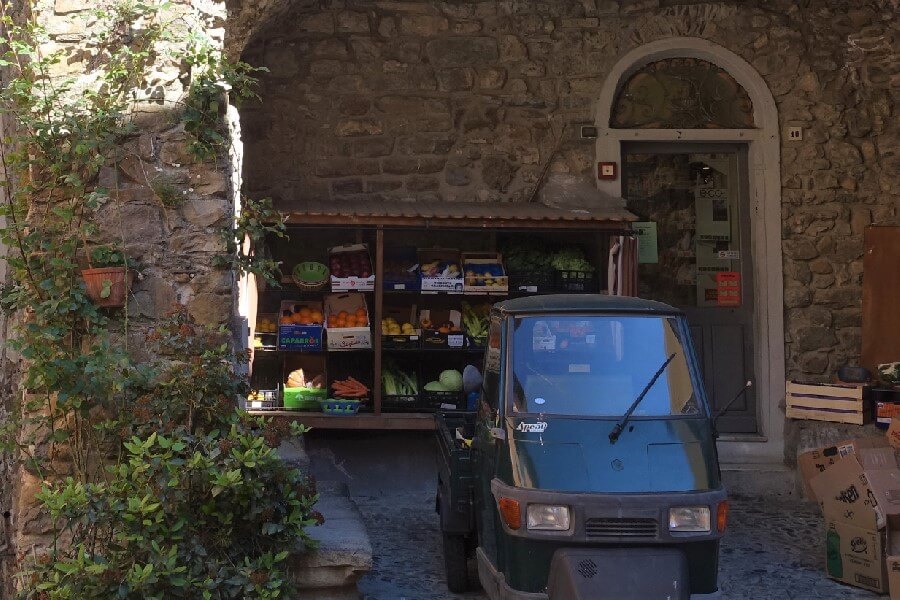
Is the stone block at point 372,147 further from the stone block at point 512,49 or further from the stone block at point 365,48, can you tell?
the stone block at point 512,49

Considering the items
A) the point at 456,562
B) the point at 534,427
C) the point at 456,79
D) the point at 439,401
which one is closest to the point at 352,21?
the point at 456,79

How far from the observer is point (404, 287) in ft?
26.3

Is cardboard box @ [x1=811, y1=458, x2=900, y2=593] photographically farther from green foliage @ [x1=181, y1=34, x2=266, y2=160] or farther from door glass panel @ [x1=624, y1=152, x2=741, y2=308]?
green foliage @ [x1=181, y1=34, x2=266, y2=160]

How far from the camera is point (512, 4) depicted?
28.2 feet

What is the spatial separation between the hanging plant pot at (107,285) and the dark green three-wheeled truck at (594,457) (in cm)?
182

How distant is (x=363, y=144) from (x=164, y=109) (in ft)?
10.7

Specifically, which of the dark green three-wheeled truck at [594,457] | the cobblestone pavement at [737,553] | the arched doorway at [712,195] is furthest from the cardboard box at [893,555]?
the arched doorway at [712,195]

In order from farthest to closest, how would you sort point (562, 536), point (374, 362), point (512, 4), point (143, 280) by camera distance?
→ point (512, 4) < point (374, 362) < point (143, 280) < point (562, 536)

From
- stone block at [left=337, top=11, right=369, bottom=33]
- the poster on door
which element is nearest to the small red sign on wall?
the poster on door

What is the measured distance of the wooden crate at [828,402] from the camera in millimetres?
7449

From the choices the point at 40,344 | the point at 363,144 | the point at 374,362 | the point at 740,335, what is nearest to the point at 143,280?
the point at 40,344

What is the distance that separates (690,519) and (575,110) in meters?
4.84

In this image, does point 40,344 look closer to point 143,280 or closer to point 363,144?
point 143,280

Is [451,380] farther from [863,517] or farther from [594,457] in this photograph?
[594,457]
